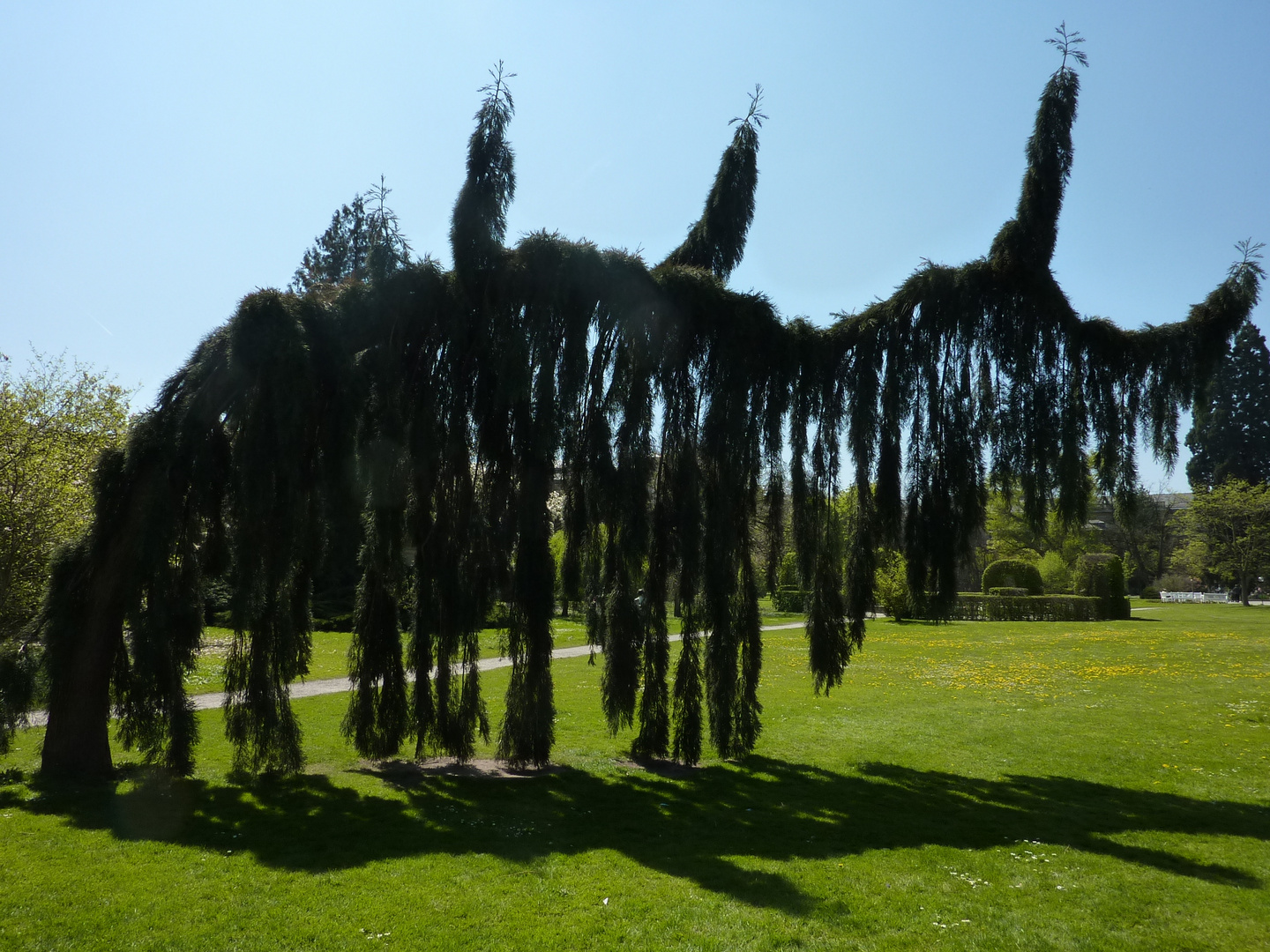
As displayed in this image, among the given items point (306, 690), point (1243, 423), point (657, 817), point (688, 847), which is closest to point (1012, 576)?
point (1243, 423)

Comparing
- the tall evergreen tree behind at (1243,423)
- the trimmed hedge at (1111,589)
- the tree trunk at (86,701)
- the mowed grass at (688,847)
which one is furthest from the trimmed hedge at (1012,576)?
the tree trunk at (86,701)

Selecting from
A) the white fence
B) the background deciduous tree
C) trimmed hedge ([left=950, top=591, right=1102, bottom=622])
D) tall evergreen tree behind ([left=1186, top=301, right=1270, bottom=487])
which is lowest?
the white fence

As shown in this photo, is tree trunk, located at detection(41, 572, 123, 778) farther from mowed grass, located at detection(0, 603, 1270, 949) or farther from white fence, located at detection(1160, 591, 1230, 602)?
white fence, located at detection(1160, 591, 1230, 602)

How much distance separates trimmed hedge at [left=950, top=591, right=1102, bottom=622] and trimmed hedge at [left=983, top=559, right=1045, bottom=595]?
3.39 meters

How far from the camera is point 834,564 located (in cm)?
980

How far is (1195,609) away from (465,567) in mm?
46369

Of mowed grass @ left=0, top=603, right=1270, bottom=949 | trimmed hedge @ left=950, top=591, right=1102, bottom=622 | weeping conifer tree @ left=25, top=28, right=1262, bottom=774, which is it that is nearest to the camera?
mowed grass @ left=0, top=603, right=1270, bottom=949

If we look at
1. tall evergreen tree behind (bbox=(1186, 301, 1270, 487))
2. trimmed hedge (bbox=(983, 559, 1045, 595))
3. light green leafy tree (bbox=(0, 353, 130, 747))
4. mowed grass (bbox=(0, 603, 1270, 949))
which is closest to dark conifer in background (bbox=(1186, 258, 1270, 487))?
tall evergreen tree behind (bbox=(1186, 301, 1270, 487))

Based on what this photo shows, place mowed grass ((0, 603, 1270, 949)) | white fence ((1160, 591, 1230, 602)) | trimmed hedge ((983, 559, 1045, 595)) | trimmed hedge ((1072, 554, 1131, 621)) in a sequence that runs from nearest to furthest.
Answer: mowed grass ((0, 603, 1270, 949)) < trimmed hedge ((1072, 554, 1131, 621)) < trimmed hedge ((983, 559, 1045, 595)) < white fence ((1160, 591, 1230, 602))

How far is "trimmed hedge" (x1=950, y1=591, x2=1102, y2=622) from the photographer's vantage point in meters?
33.3

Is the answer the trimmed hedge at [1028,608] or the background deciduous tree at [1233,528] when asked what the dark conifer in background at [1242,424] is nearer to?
the background deciduous tree at [1233,528]

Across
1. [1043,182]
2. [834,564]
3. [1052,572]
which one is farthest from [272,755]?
[1052,572]

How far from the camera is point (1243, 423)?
1784 inches

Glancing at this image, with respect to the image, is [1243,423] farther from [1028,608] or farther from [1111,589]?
Result: [1028,608]
